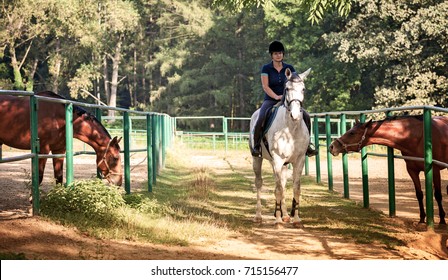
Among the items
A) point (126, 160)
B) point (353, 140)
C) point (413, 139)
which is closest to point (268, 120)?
point (353, 140)

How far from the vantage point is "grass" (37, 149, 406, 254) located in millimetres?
7918

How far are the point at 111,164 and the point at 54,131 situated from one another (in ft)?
4.38

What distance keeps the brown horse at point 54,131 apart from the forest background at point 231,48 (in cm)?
1776

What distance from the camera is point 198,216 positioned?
9844 mm

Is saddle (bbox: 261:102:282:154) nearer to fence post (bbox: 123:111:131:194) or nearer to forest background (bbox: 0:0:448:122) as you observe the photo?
fence post (bbox: 123:111:131:194)

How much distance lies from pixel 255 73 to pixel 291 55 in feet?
24.9

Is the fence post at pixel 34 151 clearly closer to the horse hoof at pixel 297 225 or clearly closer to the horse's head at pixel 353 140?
the horse hoof at pixel 297 225

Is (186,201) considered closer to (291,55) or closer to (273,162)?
(273,162)

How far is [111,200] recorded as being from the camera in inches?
346

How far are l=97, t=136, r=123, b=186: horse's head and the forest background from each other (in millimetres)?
17636

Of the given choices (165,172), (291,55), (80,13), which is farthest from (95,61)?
(165,172)

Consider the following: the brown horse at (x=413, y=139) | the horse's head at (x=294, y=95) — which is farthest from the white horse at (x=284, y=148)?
the brown horse at (x=413, y=139)

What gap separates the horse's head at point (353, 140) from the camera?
10594 millimetres

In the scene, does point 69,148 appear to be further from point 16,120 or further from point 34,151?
point 16,120
